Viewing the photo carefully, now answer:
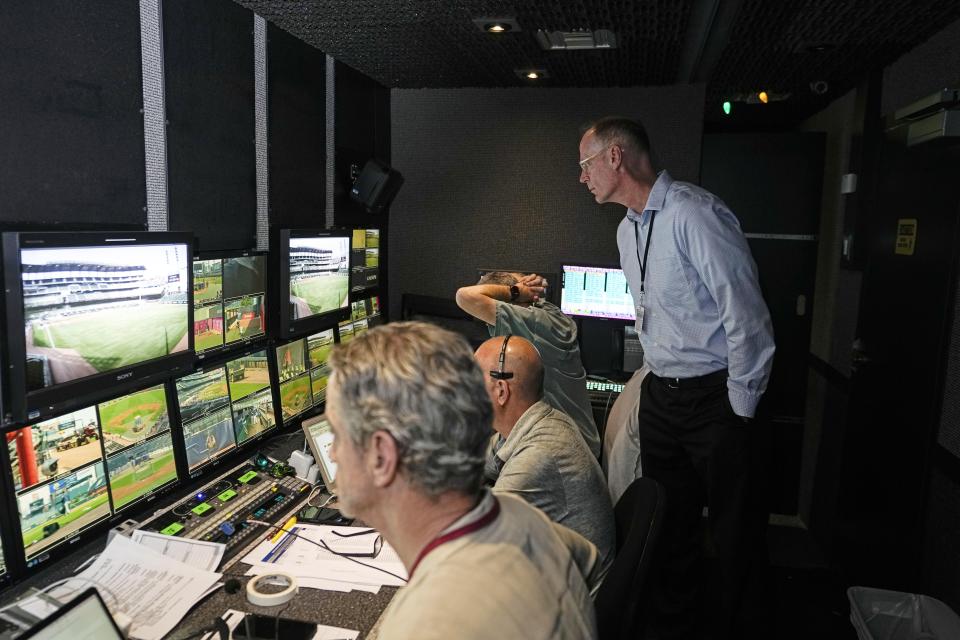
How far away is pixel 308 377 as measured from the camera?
112 inches

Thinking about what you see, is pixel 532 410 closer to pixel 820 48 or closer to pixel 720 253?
pixel 720 253

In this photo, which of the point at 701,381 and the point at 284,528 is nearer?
the point at 284,528

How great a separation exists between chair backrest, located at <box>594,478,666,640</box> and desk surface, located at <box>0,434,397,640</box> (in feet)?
1.71

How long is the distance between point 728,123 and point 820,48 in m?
2.37

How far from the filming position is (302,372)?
2787 mm

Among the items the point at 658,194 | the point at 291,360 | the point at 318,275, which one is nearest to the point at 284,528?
the point at 291,360

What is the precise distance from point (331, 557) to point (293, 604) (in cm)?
23

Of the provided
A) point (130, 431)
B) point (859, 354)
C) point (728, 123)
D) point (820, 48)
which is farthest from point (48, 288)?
point (728, 123)

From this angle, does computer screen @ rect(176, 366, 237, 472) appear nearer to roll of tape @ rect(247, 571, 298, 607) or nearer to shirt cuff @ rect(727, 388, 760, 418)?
roll of tape @ rect(247, 571, 298, 607)

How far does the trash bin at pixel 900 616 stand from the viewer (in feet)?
7.98

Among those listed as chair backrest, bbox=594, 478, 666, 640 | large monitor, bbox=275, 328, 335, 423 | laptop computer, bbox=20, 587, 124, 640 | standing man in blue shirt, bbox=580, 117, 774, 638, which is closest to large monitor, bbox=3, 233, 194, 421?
laptop computer, bbox=20, 587, 124, 640

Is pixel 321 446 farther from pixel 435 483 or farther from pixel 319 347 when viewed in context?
pixel 435 483

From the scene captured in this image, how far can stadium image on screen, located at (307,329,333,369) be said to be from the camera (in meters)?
2.85

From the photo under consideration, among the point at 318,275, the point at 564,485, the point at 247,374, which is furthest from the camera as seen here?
the point at 318,275
